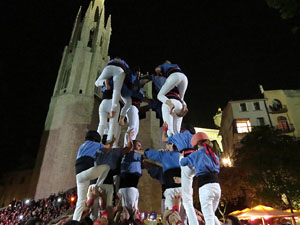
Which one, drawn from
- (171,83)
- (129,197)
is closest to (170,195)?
(129,197)

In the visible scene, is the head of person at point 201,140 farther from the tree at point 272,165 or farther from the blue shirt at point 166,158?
the tree at point 272,165

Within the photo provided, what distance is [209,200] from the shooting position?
4.27 metres

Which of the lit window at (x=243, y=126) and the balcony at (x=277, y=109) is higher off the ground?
the balcony at (x=277, y=109)

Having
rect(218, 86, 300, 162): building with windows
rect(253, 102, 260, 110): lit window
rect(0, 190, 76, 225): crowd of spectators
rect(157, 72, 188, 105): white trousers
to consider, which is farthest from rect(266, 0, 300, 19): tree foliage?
rect(253, 102, 260, 110): lit window

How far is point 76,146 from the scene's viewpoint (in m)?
33.7

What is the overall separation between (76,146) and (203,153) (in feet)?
105

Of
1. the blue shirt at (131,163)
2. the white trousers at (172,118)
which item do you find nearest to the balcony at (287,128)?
the white trousers at (172,118)

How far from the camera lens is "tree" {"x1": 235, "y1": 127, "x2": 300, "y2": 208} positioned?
1906 cm

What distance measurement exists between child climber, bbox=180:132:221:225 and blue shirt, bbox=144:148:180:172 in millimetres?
1202

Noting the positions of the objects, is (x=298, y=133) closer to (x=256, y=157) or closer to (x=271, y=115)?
(x=271, y=115)

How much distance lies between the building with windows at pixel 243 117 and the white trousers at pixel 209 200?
31.0m

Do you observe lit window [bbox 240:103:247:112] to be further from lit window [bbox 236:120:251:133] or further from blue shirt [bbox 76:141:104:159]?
blue shirt [bbox 76:141:104:159]

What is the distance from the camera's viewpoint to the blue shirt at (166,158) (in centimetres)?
601

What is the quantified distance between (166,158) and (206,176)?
1.81 m
